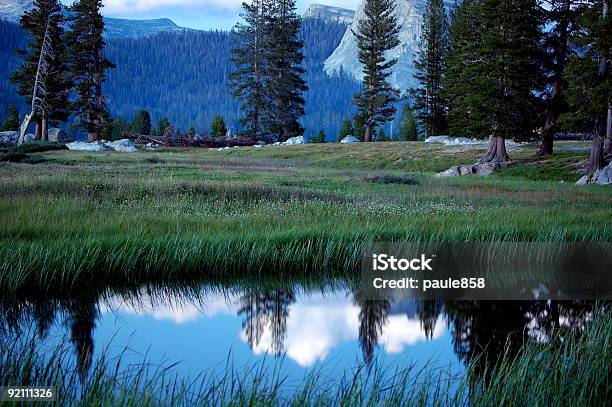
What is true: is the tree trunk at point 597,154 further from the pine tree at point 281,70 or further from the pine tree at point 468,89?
the pine tree at point 281,70

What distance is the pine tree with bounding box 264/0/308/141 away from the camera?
61.3 m

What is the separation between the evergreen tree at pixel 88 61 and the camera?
47.7 metres

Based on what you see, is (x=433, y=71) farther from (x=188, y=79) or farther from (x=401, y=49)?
(x=188, y=79)

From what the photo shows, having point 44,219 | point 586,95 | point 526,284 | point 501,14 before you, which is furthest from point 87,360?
point 501,14

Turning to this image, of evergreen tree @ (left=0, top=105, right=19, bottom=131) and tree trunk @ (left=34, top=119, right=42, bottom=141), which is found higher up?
evergreen tree @ (left=0, top=105, right=19, bottom=131)

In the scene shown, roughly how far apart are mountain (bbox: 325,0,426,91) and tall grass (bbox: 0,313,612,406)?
13324 cm

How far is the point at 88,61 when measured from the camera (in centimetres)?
4906

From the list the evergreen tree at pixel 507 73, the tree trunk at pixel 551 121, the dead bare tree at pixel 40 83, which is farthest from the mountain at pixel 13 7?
the tree trunk at pixel 551 121

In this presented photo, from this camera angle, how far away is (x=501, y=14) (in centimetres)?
2795

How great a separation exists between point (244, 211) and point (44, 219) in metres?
4.06

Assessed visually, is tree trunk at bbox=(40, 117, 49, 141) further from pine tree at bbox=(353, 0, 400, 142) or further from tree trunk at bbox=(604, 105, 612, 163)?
tree trunk at bbox=(604, 105, 612, 163)

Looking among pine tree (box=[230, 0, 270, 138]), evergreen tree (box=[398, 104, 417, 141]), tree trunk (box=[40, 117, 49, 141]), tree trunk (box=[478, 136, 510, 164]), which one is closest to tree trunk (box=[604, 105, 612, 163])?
tree trunk (box=[478, 136, 510, 164])

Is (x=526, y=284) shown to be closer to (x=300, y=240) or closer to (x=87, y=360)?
(x=300, y=240)

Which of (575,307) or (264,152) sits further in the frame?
(264,152)
